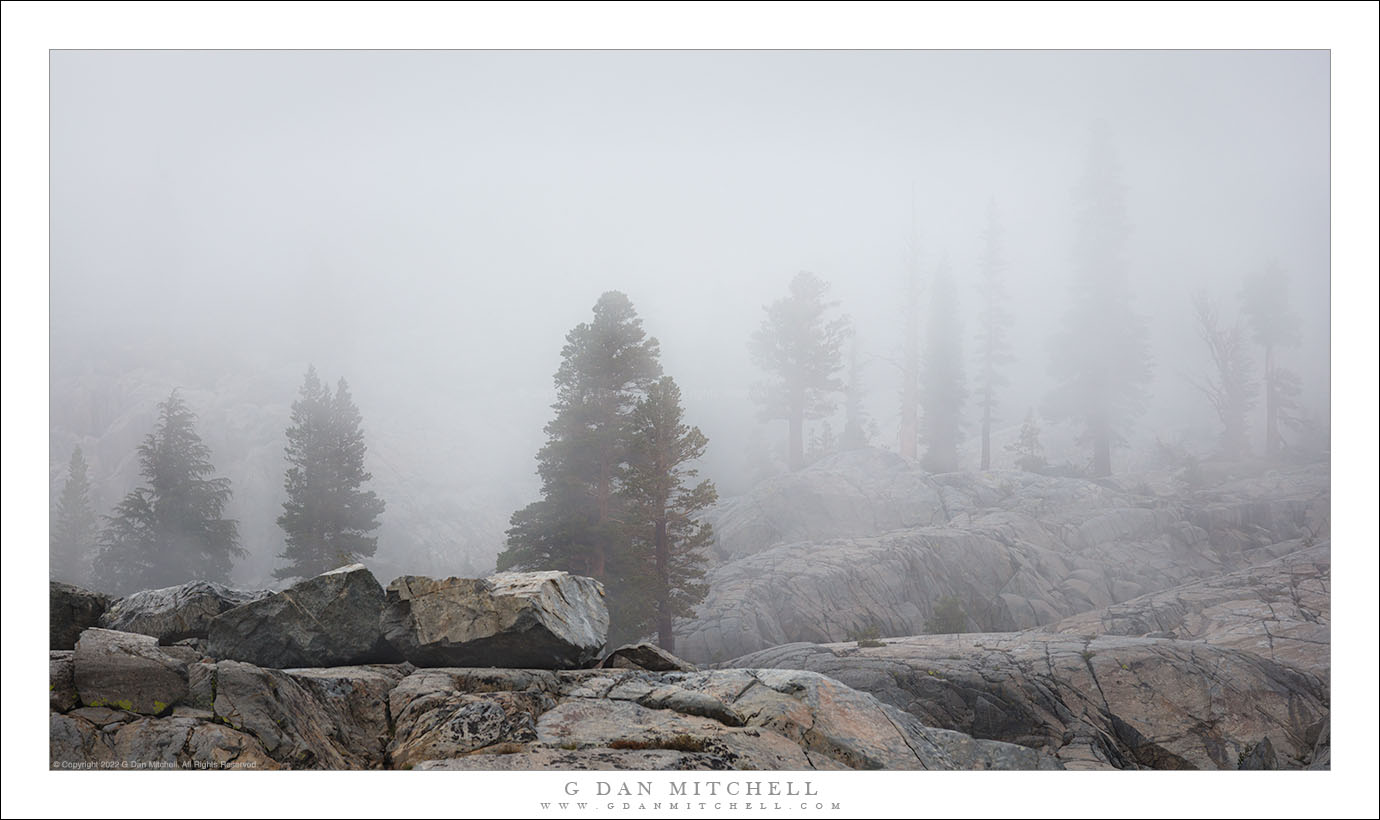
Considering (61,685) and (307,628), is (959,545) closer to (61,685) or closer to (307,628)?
(307,628)

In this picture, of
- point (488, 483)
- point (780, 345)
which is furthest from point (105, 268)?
point (780, 345)

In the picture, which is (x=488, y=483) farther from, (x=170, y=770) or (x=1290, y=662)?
(x=1290, y=662)

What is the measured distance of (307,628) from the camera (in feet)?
36.6

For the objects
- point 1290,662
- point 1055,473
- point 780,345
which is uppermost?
point 780,345

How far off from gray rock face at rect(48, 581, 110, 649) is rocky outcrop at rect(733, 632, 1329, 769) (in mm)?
12983

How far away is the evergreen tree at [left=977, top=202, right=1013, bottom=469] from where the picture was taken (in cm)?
2166

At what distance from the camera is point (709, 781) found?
30.9ft

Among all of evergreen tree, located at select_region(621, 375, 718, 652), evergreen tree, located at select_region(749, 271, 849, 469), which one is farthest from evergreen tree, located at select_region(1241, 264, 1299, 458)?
evergreen tree, located at select_region(621, 375, 718, 652)

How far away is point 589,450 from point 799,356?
28.8 feet

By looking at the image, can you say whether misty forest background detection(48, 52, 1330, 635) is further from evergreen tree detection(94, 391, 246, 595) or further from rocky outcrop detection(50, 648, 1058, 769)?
rocky outcrop detection(50, 648, 1058, 769)

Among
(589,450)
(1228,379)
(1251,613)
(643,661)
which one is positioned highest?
(1228,379)

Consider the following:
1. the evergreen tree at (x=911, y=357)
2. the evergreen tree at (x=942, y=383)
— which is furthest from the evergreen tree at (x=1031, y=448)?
the evergreen tree at (x=911, y=357)

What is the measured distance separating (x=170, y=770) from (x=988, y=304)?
23.6 meters

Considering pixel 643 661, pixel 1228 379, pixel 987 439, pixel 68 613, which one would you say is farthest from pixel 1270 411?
pixel 68 613
